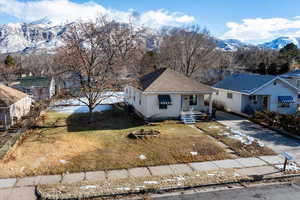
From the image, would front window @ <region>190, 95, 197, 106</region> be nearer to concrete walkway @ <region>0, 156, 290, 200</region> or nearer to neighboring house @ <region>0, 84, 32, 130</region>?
concrete walkway @ <region>0, 156, 290, 200</region>

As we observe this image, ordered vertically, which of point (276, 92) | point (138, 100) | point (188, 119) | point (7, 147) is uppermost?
point (276, 92)

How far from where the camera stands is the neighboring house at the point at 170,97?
1862 centimetres

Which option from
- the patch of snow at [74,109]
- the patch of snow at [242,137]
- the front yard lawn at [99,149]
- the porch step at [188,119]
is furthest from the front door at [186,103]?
the patch of snow at [74,109]

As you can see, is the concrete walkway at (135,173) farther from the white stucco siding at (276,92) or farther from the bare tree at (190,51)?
the bare tree at (190,51)

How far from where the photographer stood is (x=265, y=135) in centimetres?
1538

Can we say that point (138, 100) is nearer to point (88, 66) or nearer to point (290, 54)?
point (88, 66)

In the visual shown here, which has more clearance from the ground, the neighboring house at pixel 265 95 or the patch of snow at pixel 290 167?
the neighboring house at pixel 265 95

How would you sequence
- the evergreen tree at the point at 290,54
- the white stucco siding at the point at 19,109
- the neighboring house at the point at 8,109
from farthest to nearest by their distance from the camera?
the evergreen tree at the point at 290,54, the white stucco siding at the point at 19,109, the neighboring house at the point at 8,109

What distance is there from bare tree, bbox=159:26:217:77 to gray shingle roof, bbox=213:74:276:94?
381 inches

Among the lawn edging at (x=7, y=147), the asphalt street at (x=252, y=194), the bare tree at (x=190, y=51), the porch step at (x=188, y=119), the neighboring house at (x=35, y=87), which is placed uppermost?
the bare tree at (x=190, y=51)

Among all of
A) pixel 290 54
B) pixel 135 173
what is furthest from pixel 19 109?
pixel 290 54

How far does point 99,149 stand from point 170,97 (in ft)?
28.9

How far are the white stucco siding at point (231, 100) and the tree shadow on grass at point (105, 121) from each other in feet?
34.2

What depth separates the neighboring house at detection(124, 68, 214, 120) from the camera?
61.1 ft
